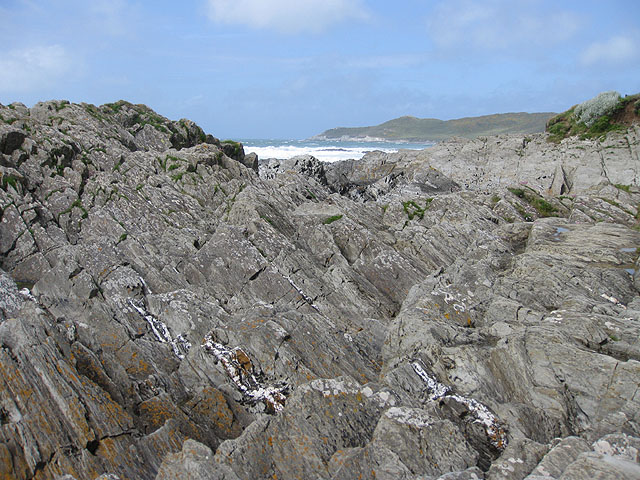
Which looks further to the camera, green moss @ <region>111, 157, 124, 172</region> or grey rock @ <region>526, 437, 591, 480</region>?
green moss @ <region>111, 157, 124, 172</region>

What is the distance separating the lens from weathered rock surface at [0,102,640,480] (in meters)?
10.6

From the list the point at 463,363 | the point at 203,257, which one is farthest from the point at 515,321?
the point at 203,257

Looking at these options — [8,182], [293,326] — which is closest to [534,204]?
[293,326]

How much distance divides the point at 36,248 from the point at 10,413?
2069 centimetres

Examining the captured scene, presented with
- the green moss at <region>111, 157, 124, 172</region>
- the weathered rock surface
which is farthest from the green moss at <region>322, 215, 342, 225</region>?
the green moss at <region>111, 157, 124, 172</region>

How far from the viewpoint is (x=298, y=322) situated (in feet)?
60.7

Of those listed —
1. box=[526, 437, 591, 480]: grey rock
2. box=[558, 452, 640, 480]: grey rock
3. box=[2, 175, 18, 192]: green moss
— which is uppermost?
box=[2, 175, 18, 192]: green moss

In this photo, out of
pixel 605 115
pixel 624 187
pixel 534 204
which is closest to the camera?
pixel 534 204

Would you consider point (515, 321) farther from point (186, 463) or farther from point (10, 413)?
point (10, 413)

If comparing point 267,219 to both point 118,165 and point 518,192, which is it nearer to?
point 118,165

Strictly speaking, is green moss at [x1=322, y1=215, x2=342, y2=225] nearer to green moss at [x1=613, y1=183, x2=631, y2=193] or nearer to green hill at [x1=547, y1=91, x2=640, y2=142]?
green moss at [x1=613, y1=183, x2=631, y2=193]

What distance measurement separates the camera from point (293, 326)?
18156 mm

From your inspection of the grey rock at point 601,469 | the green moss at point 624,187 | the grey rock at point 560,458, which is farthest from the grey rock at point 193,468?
the green moss at point 624,187

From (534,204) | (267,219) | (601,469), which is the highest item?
(267,219)
